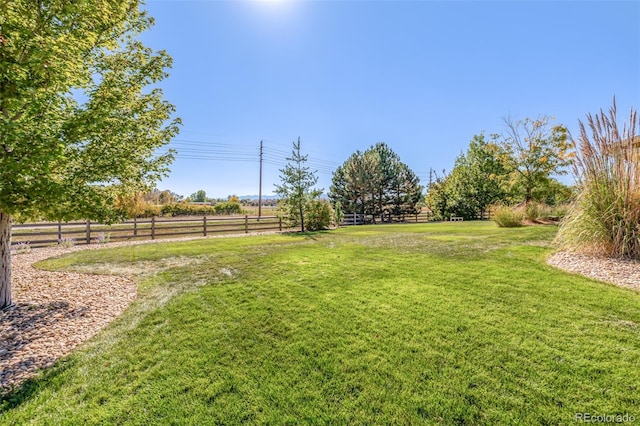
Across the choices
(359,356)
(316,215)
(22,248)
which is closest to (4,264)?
(359,356)

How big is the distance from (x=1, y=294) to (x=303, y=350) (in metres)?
4.65

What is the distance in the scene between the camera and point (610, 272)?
4656 millimetres

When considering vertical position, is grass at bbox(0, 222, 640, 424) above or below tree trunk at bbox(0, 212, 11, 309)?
below

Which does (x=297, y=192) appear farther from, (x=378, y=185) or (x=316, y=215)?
(x=378, y=185)

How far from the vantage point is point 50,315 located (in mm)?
3869

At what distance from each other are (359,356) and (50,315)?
4.36 m

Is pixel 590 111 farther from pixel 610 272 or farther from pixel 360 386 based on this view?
pixel 360 386

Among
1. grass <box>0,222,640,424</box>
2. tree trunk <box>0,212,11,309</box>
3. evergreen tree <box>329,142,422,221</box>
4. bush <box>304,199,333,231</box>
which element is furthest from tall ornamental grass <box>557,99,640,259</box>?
evergreen tree <box>329,142,422,221</box>

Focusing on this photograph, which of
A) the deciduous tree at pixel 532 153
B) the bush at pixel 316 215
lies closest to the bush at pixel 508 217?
the deciduous tree at pixel 532 153

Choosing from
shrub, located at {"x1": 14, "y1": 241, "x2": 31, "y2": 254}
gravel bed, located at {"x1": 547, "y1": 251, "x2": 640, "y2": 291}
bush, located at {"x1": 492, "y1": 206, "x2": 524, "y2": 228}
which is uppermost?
bush, located at {"x1": 492, "y1": 206, "x2": 524, "y2": 228}

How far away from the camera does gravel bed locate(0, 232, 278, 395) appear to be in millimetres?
2842

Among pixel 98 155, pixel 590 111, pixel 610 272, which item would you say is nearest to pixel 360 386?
pixel 98 155

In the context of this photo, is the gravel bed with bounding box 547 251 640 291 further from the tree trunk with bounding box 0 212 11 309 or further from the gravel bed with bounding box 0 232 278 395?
the tree trunk with bounding box 0 212 11 309

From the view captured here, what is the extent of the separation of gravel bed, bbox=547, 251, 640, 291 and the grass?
0.39 metres
